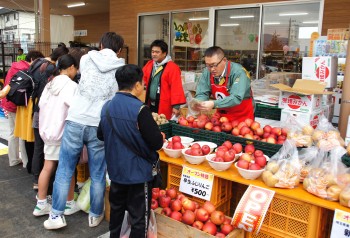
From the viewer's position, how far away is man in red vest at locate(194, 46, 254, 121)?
3.36 metres

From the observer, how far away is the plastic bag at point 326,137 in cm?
255

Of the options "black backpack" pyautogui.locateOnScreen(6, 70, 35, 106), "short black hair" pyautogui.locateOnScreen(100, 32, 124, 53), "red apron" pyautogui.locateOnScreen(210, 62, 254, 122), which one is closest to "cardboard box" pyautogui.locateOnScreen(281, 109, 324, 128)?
"red apron" pyautogui.locateOnScreen(210, 62, 254, 122)

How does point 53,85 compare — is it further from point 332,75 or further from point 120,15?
point 120,15

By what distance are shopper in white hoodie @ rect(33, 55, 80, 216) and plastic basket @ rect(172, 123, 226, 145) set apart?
1099 mm

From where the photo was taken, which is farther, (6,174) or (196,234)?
(6,174)

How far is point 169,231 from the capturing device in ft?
8.59

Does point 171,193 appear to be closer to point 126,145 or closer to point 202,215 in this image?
point 202,215

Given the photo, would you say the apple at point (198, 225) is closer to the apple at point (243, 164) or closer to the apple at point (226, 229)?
the apple at point (226, 229)

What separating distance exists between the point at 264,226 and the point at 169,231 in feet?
2.40

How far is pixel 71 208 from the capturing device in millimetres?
3582

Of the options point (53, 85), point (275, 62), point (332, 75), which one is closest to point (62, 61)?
point (53, 85)

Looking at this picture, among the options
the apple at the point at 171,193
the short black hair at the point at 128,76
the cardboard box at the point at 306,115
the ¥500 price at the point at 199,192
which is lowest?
the apple at the point at 171,193

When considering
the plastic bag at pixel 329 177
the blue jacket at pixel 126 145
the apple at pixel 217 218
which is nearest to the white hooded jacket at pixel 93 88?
the blue jacket at pixel 126 145

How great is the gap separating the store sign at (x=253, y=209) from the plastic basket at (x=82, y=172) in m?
2.25
